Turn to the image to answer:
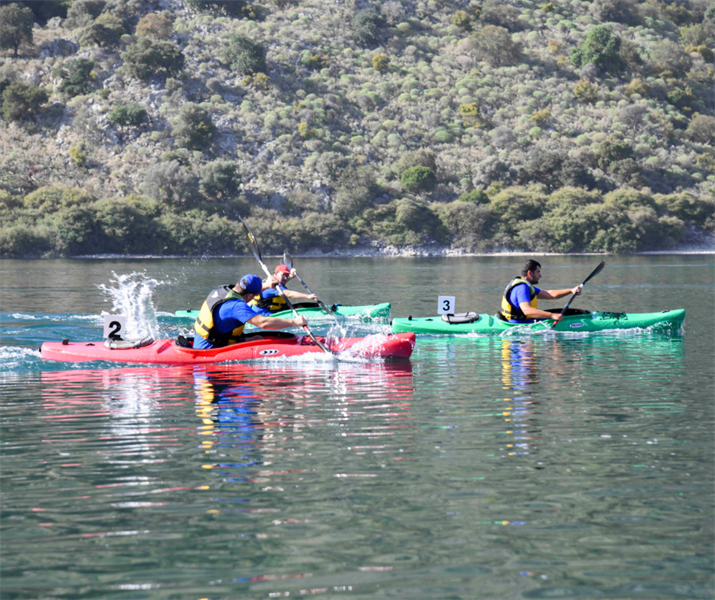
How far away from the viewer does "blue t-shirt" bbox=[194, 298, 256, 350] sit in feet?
46.2

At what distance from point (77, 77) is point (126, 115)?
8.66 m

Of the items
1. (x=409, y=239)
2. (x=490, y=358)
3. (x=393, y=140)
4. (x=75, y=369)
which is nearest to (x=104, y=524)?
(x=75, y=369)

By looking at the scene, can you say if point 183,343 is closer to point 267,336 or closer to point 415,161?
point 267,336

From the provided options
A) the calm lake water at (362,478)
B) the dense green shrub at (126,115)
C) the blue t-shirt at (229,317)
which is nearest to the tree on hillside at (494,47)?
the dense green shrub at (126,115)

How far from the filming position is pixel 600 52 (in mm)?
97562

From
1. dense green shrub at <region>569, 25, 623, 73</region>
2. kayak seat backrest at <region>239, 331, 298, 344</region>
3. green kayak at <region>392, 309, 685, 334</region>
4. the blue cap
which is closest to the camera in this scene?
the blue cap

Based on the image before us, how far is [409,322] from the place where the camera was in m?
19.2

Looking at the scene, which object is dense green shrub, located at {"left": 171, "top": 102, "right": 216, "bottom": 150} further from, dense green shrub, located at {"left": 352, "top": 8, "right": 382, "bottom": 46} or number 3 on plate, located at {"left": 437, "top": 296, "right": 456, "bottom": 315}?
number 3 on plate, located at {"left": 437, "top": 296, "right": 456, "bottom": 315}

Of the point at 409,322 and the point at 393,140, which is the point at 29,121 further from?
the point at 409,322

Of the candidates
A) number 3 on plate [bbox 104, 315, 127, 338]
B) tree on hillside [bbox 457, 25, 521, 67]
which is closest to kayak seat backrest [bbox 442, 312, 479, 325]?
number 3 on plate [bbox 104, 315, 127, 338]

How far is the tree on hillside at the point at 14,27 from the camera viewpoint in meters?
92.7

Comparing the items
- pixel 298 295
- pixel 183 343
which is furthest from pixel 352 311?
pixel 183 343

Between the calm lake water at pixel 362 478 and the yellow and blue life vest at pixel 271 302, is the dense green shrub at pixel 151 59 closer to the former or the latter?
the yellow and blue life vest at pixel 271 302

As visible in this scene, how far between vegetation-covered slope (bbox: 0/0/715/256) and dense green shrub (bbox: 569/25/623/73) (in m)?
0.24
